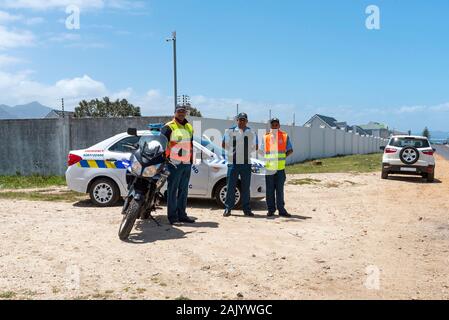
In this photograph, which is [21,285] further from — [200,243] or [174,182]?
[174,182]

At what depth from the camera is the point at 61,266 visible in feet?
17.2

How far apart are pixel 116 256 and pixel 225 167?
12.6 ft

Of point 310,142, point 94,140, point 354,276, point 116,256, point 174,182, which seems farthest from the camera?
point 310,142

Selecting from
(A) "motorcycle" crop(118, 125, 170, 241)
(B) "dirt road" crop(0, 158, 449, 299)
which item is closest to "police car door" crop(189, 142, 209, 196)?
(B) "dirt road" crop(0, 158, 449, 299)

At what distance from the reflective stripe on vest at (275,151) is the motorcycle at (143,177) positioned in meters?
2.38

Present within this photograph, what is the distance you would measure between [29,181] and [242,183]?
9.15 meters

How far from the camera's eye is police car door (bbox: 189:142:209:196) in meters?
9.16

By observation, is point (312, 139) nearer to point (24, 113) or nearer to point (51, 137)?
point (51, 137)

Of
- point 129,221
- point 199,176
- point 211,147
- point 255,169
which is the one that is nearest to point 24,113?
point 211,147

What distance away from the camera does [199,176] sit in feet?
30.1

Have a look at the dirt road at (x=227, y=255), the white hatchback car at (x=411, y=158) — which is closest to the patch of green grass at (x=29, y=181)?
the dirt road at (x=227, y=255)

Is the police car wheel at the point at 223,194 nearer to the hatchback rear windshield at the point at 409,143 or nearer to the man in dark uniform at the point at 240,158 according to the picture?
the man in dark uniform at the point at 240,158
